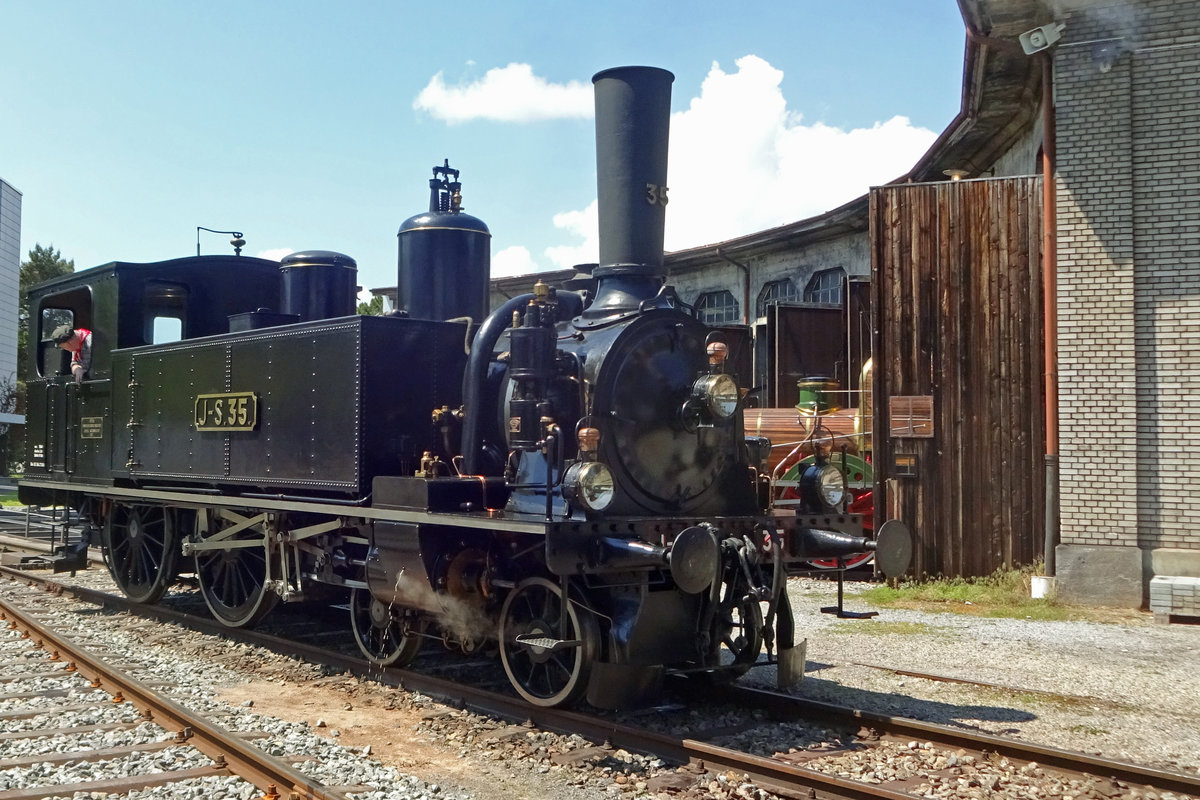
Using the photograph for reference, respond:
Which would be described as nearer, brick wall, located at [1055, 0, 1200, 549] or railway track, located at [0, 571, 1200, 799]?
railway track, located at [0, 571, 1200, 799]

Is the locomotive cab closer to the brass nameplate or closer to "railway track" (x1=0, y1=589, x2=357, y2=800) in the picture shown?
the brass nameplate

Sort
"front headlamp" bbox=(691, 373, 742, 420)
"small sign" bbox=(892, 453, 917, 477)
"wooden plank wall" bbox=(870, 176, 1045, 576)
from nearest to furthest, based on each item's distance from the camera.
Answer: "front headlamp" bbox=(691, 373, 742, 420) < "wooden plank wall" bbox=(870, 176, 1045, 576) < "small sign" bbox=(892, 453, 917, 477)

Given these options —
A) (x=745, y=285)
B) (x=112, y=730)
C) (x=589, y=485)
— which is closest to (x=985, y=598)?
(x=589, y=485)

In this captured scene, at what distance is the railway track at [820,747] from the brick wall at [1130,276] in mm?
5414

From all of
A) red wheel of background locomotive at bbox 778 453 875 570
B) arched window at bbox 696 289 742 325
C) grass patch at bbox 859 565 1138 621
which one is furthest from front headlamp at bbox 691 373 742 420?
arched window at bbox 696 289 742 325

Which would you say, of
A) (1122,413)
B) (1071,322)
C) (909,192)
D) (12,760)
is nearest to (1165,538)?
(1122,413)

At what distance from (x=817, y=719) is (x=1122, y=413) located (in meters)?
5.80

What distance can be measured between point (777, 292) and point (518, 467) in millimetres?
15435

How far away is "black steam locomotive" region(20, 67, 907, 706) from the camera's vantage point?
5.52 m

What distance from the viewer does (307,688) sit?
6590mm

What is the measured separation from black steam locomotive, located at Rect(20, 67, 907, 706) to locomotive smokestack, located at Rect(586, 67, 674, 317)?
13 mm

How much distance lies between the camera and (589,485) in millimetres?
5180

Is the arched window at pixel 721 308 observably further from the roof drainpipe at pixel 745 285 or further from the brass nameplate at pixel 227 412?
the brass nameplate at pixel 227 412

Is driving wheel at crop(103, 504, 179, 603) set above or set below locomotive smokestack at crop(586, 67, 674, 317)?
below
